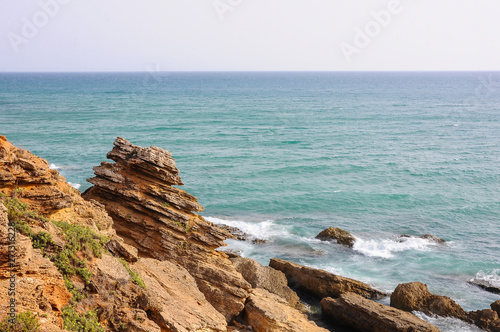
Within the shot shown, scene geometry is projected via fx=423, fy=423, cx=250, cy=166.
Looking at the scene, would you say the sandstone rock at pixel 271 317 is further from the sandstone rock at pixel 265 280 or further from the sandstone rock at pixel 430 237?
the sandstone rock at pixel 430 237

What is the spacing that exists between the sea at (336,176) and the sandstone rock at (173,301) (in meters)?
14.2

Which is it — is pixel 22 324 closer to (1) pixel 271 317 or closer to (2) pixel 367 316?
(1) pixel 271 317

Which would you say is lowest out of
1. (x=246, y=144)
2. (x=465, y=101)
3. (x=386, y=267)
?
(x=386, y=267)

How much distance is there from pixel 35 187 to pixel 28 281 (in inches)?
274

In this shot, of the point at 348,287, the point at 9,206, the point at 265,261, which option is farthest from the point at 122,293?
the point at 265,261

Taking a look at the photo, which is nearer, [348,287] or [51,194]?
[51,194]

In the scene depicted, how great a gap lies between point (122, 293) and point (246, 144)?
54428 mm

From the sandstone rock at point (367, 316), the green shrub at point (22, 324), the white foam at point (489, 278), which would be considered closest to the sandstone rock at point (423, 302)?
the sandstone rock at point (367, 316)

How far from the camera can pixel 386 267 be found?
104 feet

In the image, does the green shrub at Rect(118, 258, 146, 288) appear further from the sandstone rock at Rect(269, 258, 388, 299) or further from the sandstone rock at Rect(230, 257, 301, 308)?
the sandstone rock at Rect(269, 258, 388, 299)

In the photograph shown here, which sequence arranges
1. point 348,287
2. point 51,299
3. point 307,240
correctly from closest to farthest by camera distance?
point 51,299
point 348,287
point 307,240

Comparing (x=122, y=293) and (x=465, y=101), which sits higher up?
(x=465, y=101)

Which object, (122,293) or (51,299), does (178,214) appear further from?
(51,299)

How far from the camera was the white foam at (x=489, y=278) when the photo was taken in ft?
96.3
